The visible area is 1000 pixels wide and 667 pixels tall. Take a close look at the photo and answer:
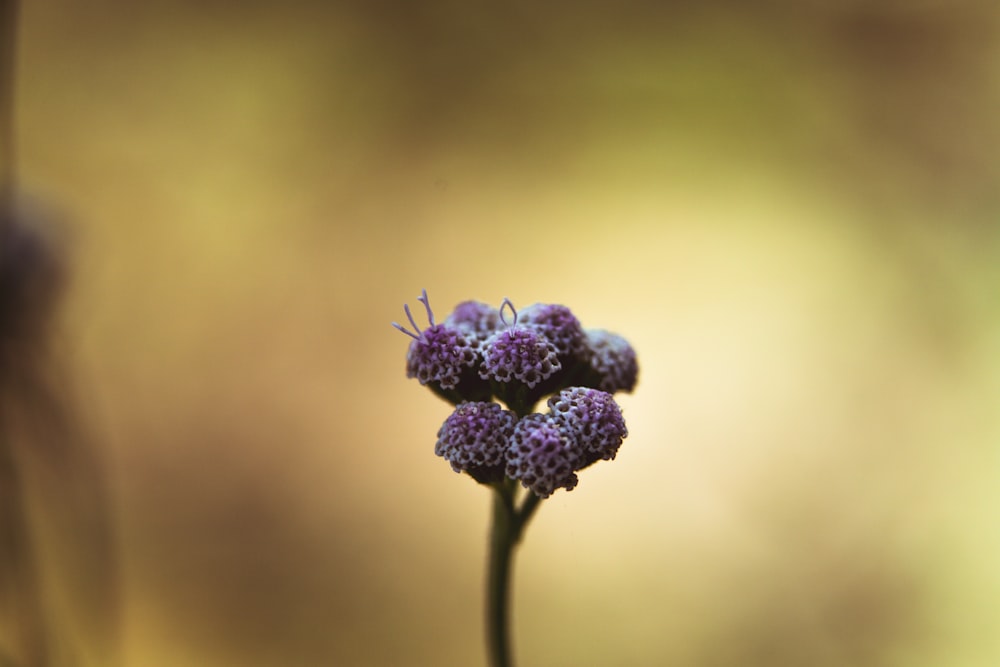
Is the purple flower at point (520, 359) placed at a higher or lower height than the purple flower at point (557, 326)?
lower

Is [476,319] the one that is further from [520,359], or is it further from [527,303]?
[527,303]

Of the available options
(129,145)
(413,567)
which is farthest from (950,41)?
(129,145)

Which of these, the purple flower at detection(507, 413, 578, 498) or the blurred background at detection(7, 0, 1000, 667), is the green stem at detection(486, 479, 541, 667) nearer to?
the purple flower at detection(507, 413, 578, 498)

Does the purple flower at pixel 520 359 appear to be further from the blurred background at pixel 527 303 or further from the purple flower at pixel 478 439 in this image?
the blurred background at pixel 527 303

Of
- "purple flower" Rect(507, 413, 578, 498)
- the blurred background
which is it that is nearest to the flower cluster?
"purple flower" Rect(507, 413, 578, 498)

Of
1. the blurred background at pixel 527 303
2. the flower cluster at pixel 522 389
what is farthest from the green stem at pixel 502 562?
the blurred background at pixel 527 303

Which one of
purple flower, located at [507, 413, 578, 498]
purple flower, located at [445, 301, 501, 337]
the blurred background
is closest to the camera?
purple flower, located at [507, 413, 578, 498]
